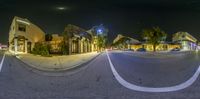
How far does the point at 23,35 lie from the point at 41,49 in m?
0.36

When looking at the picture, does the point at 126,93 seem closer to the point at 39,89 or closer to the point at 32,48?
the point at 39,89

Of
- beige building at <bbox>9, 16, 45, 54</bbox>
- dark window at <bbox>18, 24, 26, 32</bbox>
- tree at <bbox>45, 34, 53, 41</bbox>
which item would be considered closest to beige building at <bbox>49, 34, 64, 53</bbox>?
tree at <bbox>45, 34, 53, 41</bbox>

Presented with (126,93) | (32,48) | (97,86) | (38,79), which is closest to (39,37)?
(32,48)

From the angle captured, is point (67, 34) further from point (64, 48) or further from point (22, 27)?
point (22, 27)

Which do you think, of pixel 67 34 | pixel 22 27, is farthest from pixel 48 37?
pixel 22 27

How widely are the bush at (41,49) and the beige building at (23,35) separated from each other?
0.09 metres

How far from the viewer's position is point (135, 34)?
6355 millimetres

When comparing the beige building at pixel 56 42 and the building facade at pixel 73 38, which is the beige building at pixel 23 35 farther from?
the building facade at pixel 73 38

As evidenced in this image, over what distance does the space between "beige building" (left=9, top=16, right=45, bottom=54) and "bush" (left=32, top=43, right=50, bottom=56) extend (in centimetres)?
9

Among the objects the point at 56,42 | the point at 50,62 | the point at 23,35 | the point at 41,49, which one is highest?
the point at 23,35

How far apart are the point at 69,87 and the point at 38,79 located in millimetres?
1005

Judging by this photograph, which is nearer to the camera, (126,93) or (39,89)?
(126,93)

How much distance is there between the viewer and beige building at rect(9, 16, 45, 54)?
541 cm

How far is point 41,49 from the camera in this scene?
5363mm
